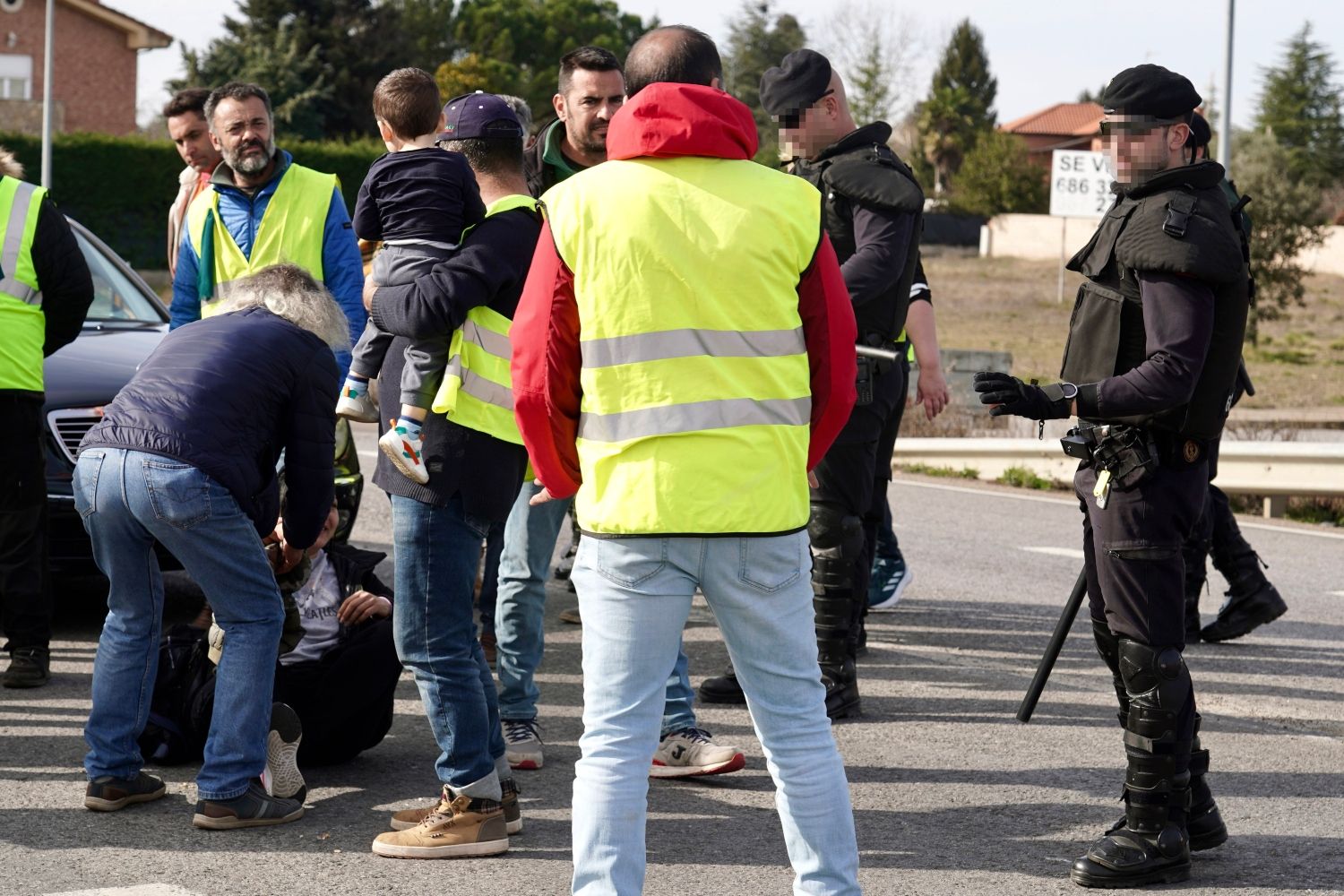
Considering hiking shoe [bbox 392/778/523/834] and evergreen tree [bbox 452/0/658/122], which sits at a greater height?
evergreen tree [bbox 452/0/658/122]

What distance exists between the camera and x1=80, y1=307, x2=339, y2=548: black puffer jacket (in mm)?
4676

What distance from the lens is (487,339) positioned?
14.9 feet

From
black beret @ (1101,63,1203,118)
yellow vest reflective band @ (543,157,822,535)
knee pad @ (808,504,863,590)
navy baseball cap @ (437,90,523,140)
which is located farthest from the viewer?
knee pad @ (808,504,863,590)

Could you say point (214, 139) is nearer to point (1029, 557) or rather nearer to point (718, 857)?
point (718, 857)

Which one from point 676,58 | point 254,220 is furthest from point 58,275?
point 676,58

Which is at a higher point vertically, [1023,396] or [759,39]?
A: [759,39]

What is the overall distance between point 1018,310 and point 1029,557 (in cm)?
3587

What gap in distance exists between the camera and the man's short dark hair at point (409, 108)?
490cm

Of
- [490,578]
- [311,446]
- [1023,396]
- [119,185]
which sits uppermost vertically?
[119,185]

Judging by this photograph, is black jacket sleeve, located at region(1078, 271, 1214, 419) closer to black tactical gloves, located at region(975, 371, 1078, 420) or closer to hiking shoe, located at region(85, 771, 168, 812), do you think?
black tactical gloves, located at region(975, 371, 1078, 420)

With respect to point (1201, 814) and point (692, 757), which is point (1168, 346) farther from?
point (692, 757)

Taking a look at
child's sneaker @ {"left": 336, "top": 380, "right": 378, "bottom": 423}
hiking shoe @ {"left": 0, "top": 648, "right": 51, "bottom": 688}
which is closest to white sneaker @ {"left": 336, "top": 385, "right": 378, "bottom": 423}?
child's sneaker @ {"left": 336, "top": 380, "right": 378, "bottom": 423}

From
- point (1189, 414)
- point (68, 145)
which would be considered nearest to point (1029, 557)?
point (1189, 414)

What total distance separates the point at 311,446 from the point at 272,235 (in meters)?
2.14
